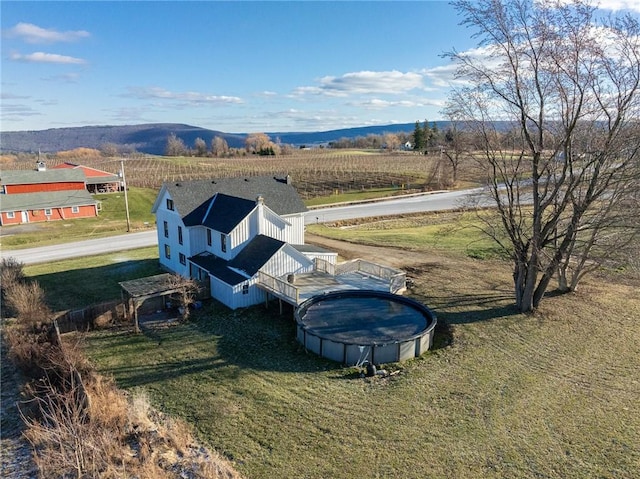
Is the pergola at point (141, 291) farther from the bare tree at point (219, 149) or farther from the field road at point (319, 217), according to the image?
the bare tree at point (219, 149)

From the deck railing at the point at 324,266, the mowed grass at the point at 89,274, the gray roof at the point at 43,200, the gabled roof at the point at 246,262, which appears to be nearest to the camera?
the gabled roof at the point at 246,262

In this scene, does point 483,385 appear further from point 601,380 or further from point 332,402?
point 332,402

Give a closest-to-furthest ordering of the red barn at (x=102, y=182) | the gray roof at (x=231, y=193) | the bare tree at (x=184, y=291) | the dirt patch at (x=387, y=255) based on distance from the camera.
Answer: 1. the bare tree at (x=184, y=291)
2. the gray roof at (x=231, y=193)
3. the dirt patch at (x=387, y=255)
4. the red barn at (x=102, y=182)

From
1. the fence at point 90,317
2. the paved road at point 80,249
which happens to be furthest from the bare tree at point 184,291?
the paved road at point 80,249

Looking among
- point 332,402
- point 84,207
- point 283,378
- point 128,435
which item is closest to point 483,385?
point 332,402

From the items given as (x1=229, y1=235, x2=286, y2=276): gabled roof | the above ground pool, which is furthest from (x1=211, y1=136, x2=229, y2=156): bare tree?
the above ground pool

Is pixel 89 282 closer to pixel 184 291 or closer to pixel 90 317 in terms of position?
pixel 90 317

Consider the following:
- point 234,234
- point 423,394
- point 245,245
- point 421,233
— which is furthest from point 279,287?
point 421,233
